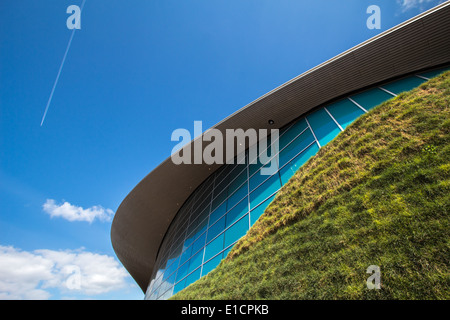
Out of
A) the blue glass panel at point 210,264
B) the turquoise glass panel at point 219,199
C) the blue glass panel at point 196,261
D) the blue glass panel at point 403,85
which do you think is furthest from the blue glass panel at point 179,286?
the blue glass panel at point 403,85

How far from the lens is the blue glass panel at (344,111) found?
8.04 metres

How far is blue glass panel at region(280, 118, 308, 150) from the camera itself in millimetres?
10148

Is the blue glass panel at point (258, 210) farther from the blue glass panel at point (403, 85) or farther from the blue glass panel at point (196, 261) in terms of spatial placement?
the blue glass panel at point (403, 85)

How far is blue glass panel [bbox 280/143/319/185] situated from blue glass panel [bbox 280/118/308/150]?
1.90m

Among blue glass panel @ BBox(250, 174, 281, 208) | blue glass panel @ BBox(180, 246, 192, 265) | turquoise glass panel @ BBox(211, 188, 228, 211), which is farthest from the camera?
turquoise glass panel @ BBox(211, 188, 228, 211)

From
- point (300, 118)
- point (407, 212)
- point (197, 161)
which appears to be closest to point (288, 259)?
point (407, 212)

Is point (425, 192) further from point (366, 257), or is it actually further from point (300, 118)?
point (300, 118)

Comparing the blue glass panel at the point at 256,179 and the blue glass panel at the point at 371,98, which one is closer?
the blue glass panel at the point at 371,98

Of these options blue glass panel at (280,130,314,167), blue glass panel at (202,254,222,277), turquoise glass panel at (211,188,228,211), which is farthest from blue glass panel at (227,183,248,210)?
blue glass panel at (202,254,222,277)

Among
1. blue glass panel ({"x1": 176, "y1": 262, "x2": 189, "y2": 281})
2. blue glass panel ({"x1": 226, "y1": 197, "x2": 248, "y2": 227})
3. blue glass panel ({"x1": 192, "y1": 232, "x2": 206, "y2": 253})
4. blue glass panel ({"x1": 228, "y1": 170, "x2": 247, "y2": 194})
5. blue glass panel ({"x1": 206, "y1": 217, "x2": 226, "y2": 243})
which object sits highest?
blue glass panel ({"x1": 228, "y1": 170, "x2": 247, "y2": 194})

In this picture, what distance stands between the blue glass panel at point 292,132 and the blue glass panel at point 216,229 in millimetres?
4666

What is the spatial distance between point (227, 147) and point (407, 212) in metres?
10.5

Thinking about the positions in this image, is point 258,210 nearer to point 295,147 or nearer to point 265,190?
point 265,190

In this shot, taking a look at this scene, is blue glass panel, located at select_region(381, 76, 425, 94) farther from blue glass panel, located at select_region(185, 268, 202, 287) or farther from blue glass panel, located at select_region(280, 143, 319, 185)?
blue glass panel, located at select_region(185, 268, 202, 287)
